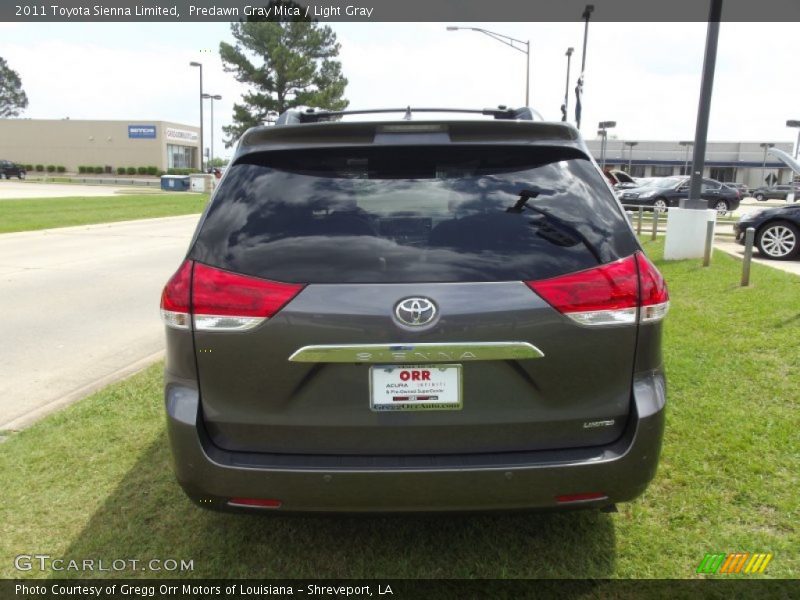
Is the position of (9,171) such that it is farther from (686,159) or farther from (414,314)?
(686,159)

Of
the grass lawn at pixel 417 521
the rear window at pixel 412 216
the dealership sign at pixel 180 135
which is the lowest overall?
the grass lawn at pixel 417 521

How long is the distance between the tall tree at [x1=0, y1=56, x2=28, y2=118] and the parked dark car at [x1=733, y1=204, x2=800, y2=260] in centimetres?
14497

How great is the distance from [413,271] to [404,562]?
1.34 m

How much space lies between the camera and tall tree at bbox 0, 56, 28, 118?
4930 inches

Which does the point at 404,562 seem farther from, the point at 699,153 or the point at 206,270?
the point at 699,153

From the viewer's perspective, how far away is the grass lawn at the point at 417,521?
2795 mm

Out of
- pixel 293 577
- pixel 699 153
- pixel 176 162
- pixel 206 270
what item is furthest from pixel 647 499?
pixel 176 162

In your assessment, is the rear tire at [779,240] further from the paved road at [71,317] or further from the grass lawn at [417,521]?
the paved road at [71,317]

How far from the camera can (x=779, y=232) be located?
37.8 feet

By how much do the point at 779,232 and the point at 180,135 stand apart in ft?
243

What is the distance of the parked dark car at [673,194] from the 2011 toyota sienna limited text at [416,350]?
2370 centimetres

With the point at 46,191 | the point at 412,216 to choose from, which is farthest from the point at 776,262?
the point at 46,191

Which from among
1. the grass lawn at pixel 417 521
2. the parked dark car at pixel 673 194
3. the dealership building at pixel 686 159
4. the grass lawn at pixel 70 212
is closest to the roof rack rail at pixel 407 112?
the grass lawn at pixel 417 521

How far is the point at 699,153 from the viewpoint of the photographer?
10539 millimetres
